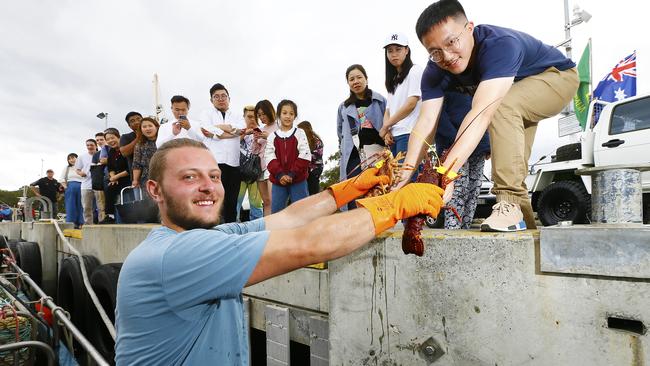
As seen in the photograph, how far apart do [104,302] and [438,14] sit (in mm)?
5058

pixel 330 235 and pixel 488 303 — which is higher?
pixel 330 235

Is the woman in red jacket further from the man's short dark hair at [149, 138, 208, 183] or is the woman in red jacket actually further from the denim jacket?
the man's short dark hair at [149, 138, 208, 183]

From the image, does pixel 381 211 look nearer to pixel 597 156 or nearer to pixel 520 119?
pixel 520 119

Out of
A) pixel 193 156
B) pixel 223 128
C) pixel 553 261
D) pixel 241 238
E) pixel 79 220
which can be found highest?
pixel 223 128

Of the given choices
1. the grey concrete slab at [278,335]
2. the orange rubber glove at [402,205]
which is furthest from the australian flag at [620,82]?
the orange rubber glove at [402,205]

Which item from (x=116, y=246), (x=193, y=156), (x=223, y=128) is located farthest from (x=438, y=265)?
(x=116, y=246)

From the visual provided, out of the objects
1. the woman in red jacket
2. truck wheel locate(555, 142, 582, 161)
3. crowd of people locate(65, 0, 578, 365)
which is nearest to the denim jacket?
crowd of people locate(65, 0, 578, 365)

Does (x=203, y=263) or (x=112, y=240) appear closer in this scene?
(x=203, y=263)

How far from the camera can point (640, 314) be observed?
4.75 feet

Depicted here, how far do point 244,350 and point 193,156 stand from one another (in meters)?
0.97

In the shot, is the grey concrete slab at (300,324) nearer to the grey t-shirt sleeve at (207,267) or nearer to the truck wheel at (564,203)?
the grey t-shirt sleeve at (207,267)

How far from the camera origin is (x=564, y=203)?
7.15 metres

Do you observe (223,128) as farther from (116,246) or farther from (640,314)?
(640,314)

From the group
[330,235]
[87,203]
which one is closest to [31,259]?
[87,203]
